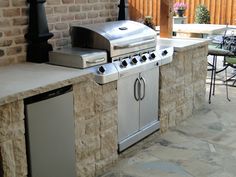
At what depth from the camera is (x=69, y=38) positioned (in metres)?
3.45

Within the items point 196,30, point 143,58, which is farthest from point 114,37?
point 196,30

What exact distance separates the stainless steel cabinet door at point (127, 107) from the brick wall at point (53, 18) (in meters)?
0.75

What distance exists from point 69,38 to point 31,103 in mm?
1301

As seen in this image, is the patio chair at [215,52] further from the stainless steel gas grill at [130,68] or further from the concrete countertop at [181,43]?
the stainless steel gas grill at [130,68]

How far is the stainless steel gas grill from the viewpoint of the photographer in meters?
3.06

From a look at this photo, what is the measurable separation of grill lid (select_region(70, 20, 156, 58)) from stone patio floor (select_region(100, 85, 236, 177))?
0.94m

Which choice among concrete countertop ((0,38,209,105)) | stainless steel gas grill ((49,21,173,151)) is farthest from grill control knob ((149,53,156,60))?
concrete countertop ((0,38,209,105))

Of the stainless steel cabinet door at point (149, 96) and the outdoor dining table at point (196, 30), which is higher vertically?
the outdoor dining table at point (196, 30)

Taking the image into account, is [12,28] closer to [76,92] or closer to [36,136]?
[76,92]

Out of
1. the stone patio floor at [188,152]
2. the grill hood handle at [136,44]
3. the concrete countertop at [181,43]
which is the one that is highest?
the grill hood handle at [136,44]

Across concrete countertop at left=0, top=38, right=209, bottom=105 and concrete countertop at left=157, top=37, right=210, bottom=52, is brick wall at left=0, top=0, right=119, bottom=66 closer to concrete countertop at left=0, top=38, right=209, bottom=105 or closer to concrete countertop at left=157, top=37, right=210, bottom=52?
concrete countertop at left=0, top=38, right=209, bottom=105

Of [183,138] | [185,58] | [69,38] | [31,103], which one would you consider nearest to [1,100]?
[31,103]

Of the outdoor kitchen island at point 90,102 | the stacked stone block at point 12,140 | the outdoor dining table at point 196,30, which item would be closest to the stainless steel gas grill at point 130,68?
the outdoor kitchen island at point 90,102

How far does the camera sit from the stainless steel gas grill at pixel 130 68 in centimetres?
306
